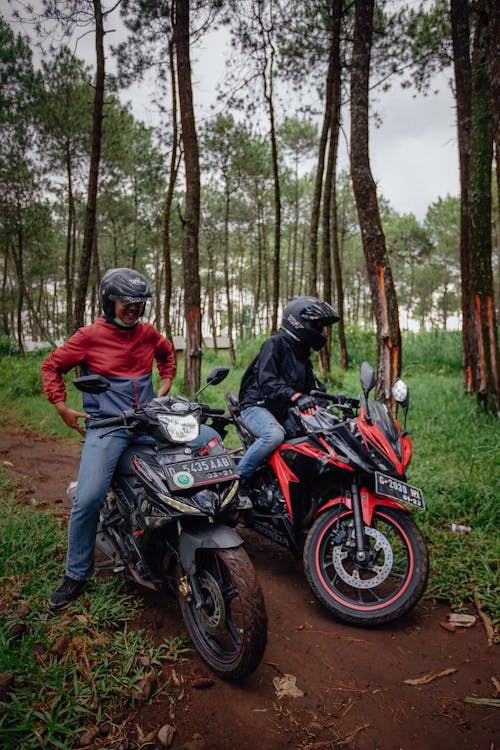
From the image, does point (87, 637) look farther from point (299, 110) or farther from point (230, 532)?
point (299, 110)

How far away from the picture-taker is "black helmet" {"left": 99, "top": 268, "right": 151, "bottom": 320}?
9.82ft

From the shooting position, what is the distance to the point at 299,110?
12.1 meters

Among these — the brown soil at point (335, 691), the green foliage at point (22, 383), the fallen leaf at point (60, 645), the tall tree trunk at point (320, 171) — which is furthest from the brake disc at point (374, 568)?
the green foliage at point (22, 383)

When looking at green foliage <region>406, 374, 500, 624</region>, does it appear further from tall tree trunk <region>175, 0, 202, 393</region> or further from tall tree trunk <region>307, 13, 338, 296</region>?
tall tree trunk <region>307, 13, 338, 296</region>

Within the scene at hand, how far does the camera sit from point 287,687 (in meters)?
2.39

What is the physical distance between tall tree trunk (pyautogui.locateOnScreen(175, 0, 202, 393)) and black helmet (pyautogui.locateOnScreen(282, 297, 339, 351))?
4362mm

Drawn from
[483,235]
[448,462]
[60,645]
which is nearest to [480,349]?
[483,235]

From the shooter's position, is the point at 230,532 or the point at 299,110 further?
the point at 299,110

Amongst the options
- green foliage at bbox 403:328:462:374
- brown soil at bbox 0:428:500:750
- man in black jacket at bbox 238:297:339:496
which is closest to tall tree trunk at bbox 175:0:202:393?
man in black jacket at bbox 238:297:339:496

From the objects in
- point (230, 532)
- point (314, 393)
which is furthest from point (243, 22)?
point (230, 532)

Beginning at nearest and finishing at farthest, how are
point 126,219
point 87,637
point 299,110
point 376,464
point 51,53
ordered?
point 87,637 < point 376,464 < point 51,53 < point 299,110 < point 126,219

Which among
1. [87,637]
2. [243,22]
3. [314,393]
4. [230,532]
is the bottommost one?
[87,637]

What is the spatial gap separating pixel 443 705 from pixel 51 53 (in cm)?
1245

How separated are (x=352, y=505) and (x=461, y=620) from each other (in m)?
1.01
